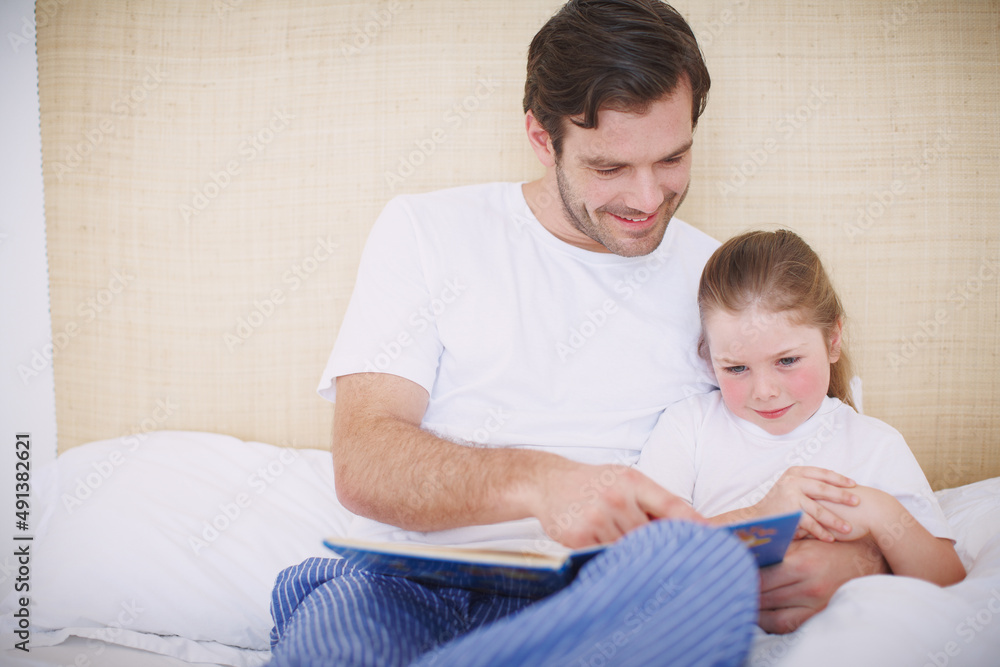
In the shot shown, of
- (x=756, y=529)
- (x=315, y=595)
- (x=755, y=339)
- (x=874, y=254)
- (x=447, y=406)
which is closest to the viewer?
(x=756, y=529)

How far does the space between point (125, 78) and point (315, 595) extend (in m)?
1.46

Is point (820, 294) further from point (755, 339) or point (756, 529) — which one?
point (756, 529)

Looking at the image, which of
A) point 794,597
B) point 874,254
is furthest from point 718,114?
point 794,597

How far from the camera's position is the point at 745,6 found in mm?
1654

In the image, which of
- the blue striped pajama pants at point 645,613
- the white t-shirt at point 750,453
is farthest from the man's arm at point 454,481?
the white t-shirt at point 750,453

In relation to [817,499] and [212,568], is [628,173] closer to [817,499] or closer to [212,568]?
[817,499]

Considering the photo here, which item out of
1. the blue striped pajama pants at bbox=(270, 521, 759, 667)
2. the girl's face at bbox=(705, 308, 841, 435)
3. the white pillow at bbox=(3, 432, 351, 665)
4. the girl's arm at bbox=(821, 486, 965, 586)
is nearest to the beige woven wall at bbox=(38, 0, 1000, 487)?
the white pillow at bbox=(3, 432, 351, 665)

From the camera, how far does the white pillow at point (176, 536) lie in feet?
3.68

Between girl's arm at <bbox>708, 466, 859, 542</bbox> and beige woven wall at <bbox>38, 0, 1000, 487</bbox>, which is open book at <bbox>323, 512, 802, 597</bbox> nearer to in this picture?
girl's arm at <bbox>708, 466, 859, 542</bbox>

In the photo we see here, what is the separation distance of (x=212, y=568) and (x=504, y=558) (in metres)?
0.79

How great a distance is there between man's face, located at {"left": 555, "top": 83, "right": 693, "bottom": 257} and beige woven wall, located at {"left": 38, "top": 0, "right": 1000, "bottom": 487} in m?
0.47

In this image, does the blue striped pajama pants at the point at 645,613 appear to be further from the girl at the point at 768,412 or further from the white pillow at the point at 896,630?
the girl at the point at 768,412

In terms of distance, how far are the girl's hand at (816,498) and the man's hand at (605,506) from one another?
0.23m

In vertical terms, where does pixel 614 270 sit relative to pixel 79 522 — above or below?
above
